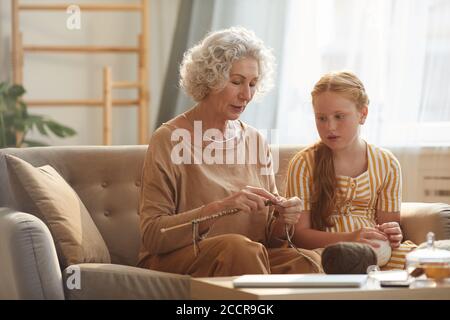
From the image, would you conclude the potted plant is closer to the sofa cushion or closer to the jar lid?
the sofa cushion

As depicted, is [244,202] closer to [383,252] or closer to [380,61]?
[383,252]

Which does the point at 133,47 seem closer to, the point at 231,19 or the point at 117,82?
the point at 117,82

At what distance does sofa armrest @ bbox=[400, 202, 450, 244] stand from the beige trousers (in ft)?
1.20

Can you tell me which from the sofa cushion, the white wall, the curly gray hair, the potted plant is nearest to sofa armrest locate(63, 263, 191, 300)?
the sofa cushion

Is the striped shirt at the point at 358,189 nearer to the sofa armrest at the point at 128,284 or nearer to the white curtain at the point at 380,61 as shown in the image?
the sofa armrest at the point at 128,284

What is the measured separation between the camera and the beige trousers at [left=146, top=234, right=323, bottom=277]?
2.12 meters

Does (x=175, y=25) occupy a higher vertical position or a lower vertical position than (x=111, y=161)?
higher

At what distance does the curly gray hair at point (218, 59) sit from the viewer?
7.92 ft

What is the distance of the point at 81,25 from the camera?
4754 millimetres

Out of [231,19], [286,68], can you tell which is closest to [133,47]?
[231,19]

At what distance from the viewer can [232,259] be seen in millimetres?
2131

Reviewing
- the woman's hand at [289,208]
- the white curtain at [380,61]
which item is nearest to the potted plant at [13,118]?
the white curtain at [380,61]
